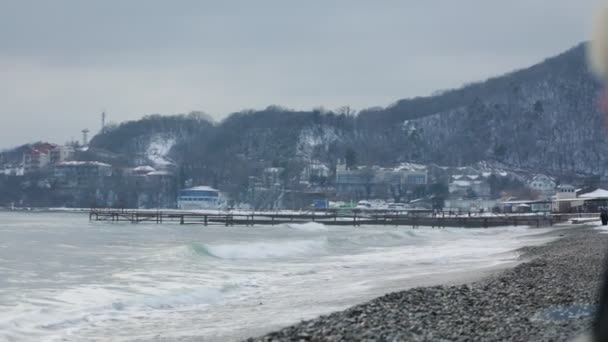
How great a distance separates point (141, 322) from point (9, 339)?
229cm

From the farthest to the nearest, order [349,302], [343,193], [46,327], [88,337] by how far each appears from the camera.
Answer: [343,193], [349,302], [46,327], [88,337]

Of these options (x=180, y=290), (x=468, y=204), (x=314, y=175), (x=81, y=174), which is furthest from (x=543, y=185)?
(x=180, y=290)

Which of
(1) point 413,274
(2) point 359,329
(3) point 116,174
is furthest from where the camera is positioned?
(3) point 116,174

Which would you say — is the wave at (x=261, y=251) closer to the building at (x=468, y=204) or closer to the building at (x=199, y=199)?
the building at (x=468, y=204)

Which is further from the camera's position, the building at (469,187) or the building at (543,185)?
the building at (469,187)

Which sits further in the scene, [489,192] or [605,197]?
[489,192]

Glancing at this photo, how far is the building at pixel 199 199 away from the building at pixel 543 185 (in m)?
62.9

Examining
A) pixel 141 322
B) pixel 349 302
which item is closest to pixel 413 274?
pixel 349 302

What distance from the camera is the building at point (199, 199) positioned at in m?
174

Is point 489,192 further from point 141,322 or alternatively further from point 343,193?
point 141,322

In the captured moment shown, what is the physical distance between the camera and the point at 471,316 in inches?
379

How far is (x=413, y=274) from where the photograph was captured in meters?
21.9

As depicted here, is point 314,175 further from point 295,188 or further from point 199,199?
point 199,199

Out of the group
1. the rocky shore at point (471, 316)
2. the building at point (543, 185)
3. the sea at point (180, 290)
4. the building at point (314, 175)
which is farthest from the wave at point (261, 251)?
the building at point (314, 175)
